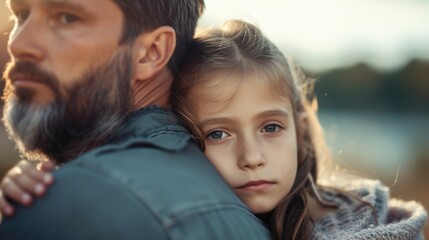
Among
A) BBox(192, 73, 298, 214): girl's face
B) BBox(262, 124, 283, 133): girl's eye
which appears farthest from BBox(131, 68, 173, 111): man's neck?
BBox(262, 124, 283, 133): girl's eye

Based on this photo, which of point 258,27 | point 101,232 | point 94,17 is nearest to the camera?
point 101,232

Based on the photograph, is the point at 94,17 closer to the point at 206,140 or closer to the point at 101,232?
the point at 206,140

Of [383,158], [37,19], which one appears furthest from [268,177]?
[383,158]

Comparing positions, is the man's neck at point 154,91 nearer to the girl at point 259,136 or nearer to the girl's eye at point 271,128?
the girl at point 259,136

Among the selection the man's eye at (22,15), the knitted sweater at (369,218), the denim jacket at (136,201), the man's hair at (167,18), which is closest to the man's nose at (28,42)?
the man's eye at (22,15)

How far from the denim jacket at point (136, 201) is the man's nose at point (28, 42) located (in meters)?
0.42

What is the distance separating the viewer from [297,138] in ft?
11.2

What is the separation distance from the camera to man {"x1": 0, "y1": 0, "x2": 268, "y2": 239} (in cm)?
207

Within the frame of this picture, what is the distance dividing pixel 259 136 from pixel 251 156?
12 centimetres

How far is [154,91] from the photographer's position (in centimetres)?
282

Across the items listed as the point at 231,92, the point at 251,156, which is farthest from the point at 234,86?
the point at 251,156

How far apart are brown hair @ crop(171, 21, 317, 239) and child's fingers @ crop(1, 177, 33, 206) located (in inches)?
32.9

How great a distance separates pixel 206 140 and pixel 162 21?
47cm

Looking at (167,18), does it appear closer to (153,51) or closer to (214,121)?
(153,51)
